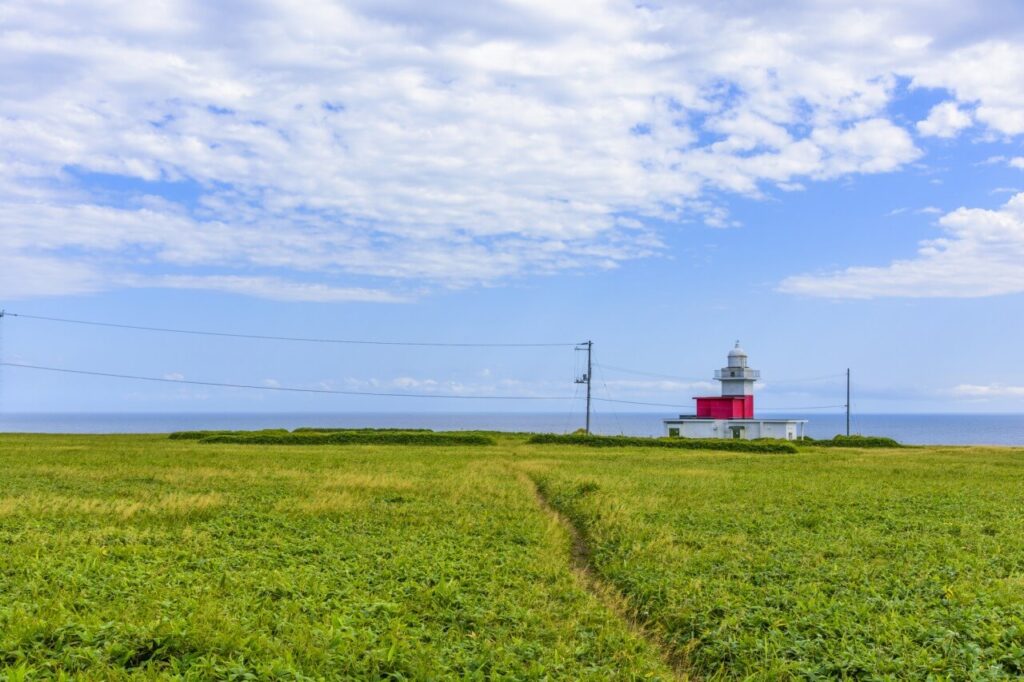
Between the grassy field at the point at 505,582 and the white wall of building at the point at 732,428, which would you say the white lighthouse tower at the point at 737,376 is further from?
the grassy field at the point at 505,582

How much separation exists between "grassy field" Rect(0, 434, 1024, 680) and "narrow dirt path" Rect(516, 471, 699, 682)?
0.21 ft

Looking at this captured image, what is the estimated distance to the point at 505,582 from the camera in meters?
14.8

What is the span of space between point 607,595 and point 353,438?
5339 centimetres

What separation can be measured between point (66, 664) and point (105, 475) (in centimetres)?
2592

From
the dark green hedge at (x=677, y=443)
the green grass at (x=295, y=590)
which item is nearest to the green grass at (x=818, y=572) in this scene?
the green grass at (x=295, y=590)

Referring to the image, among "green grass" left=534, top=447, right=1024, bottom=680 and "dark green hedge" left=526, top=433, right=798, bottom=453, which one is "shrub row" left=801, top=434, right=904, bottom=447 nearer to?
"dark green hedge" left=526, top=433, right=798, bottom=453

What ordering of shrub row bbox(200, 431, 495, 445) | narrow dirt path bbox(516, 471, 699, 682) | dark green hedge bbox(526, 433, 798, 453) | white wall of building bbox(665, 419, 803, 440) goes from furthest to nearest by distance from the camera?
1. white wall of building bbox(665, 419, 803, 440)
2. shrub row bbox(200, 431, 495, 445)
3. dark green hedge bbox(526, 433, 798, 453)
4. narrow dirt path bbox(516, 471, 699, 682)

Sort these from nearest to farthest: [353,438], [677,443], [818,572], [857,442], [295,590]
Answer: [295,590] → [818,572] → [353,438] → [677,443] → [857,442]

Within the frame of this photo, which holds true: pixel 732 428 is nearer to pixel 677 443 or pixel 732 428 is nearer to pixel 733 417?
pixel 733 417

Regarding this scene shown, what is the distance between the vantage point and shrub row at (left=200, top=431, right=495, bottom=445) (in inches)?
2579

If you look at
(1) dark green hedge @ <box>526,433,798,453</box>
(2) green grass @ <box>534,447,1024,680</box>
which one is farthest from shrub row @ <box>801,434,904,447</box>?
(2) green grass @ <box>534,447,1024,680</box>

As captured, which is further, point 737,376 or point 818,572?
point 737,376

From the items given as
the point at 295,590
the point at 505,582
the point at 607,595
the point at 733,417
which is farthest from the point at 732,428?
the point at 295,590

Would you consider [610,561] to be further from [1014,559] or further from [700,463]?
[700,463]
